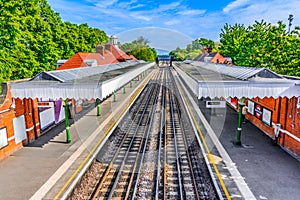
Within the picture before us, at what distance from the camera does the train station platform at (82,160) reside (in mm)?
7898

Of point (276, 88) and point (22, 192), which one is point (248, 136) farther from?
point (22, 192)

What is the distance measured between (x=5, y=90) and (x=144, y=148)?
7.11 meters

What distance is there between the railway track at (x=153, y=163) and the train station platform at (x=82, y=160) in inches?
37.9

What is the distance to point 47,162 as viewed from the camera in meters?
10.0

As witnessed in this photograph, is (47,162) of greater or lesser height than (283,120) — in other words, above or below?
below

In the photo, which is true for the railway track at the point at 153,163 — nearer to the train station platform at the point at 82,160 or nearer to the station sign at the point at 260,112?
the train station platform at the point at 82,160

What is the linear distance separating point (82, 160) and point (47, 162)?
155cm

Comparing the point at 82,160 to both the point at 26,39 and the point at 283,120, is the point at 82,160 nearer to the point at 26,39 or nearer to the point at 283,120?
→ the point at 283,120

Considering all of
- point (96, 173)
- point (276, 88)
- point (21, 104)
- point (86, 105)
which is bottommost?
point (96, 173)

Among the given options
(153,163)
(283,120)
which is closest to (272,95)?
(283,120)

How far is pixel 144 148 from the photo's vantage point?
11.7 m

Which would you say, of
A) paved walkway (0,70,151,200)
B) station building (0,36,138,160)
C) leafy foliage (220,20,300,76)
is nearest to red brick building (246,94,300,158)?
leafy foliage (220,20,300,76)

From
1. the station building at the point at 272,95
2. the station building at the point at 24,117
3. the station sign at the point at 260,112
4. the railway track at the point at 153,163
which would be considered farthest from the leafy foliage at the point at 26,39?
the station sign at the point at 260,112

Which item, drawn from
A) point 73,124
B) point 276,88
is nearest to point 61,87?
point 73,124
